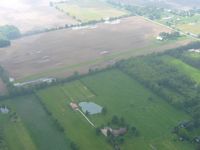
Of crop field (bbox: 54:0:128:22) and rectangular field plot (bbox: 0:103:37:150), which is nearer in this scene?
rectangular field plot (bbox: 0:103:37:150)

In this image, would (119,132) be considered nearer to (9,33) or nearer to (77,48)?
(77,48)

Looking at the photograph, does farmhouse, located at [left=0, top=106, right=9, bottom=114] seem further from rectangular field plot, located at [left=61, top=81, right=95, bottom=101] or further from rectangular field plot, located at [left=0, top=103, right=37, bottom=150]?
rectangular field plot, located at [left=61, top=81, right=95, bottom=101]

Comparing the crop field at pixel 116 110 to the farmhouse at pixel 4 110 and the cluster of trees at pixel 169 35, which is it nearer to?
the farmhouse at pixel 4 110

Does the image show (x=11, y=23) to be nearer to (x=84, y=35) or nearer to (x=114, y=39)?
(x=84, y=35)

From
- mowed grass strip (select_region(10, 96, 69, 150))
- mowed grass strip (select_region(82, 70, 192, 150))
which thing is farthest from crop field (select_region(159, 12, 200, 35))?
mowed grass strip (select_region(10, 96, 69, 150))

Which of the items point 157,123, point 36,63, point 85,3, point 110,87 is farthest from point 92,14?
point 157,123
